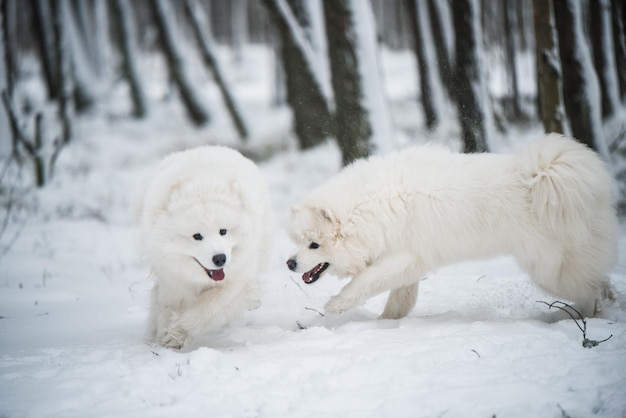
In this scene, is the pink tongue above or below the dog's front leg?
above

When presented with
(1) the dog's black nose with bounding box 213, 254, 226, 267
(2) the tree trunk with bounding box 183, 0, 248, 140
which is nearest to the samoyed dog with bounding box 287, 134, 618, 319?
(1) the dog's black nose with bounding box 213, 254, 226, 267

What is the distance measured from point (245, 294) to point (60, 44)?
468 inches

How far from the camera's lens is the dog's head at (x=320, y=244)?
4027 mm

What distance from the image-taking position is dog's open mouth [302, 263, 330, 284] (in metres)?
4.15

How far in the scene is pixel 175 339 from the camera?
3764 millimetres

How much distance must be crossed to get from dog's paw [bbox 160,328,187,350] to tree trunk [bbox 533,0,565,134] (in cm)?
501

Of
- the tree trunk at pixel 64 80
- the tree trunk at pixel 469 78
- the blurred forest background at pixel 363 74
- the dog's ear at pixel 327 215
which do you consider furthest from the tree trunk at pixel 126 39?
the dog's ear at pixel 327 215

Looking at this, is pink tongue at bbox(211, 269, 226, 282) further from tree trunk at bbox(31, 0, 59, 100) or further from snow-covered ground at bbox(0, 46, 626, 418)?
tree trunk at bbox(31, 0, 59, 100)

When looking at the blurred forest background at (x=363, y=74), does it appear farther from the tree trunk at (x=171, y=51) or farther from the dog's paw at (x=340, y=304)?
the dog's paw at (x=340, y=304)

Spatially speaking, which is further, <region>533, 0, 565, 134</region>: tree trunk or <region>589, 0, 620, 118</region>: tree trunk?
<region>589, 0, 620, 118</region>: tree trunk

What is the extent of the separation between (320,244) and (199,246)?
949mm

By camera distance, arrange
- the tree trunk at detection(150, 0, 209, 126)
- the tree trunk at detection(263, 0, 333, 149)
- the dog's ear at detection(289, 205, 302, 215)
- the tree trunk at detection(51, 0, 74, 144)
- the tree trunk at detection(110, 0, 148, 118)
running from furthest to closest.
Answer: the tree trunk at detection(110, 0, 148, 118)
the tree trunk at detection(150, 0, 209, 126)
the tree trunk at detection(51, 0, 74, 144)
the tree trunk at detection(263, 0, 333, 149)
the dog's ear at detection(289, 205, 302, 215)

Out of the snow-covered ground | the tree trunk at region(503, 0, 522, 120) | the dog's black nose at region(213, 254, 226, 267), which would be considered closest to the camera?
the snow-covered ground

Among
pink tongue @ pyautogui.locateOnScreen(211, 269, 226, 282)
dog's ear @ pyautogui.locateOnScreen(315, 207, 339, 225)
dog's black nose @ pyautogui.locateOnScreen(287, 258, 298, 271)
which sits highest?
dog's ear @ pyautogui.locateOnScreen(315, 207, 339, 225)
